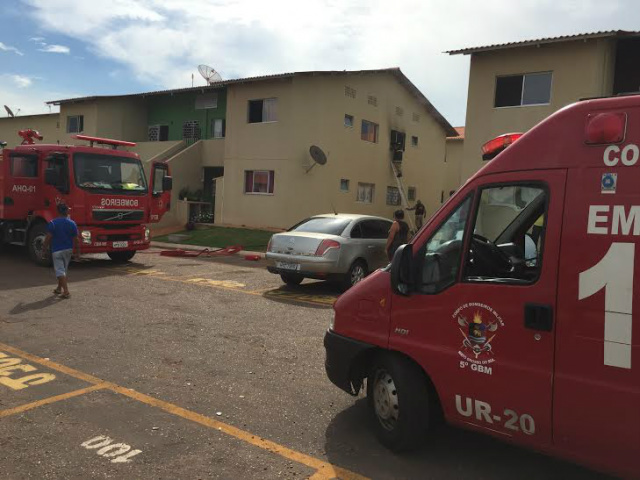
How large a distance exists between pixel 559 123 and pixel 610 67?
13882 millimetres

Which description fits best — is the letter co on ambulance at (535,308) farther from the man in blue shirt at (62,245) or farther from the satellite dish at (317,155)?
the satellite dish at (317,155)

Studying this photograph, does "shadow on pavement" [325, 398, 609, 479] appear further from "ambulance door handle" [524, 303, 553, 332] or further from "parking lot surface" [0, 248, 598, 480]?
"ambulance door handle" [524, 303, 553, 332]

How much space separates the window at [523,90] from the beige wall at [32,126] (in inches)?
984

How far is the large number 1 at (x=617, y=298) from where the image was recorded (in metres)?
2.52

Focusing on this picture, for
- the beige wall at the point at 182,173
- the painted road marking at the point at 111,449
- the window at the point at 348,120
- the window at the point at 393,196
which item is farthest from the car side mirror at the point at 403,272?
the window at the point at 393,196

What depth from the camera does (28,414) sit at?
13.0ft

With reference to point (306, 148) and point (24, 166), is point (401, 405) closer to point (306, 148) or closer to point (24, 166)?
point (24, 166)

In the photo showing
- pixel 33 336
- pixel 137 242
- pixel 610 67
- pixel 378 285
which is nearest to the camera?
pixel 378 285

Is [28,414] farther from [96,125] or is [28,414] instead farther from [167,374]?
[96,125]

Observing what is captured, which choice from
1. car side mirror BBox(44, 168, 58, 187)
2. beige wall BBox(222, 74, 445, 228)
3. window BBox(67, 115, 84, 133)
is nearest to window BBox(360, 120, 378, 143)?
beige wall BBox(222, 74, 445, 228)

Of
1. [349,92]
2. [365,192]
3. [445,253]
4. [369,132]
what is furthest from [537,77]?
[445,253]

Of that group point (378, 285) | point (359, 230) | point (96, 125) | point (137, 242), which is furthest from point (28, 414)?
point (96, 125)

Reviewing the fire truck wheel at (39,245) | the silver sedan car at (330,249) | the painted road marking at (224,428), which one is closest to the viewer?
the painted road marking at (224,428)

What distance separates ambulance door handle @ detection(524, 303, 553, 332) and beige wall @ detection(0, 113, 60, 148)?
105ft
